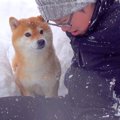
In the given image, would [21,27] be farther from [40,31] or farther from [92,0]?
[92,0]

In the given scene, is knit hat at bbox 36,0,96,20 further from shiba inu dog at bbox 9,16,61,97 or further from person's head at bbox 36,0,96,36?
shiba inu dog at bbox 9,16,61,97

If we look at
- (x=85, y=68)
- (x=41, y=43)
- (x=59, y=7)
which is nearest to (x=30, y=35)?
(x=41, y=43)

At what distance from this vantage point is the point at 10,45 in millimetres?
2910

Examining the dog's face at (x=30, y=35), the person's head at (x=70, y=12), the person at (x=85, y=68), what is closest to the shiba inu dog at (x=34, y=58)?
the dog's face at (x=30, y=35)

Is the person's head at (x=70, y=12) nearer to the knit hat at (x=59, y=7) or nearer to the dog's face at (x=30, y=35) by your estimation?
the knit hat at (x=59, y=7)

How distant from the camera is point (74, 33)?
5.65ft

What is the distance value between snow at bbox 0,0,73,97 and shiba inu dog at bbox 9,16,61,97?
0.08 metres

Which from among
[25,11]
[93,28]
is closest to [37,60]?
[93,28]

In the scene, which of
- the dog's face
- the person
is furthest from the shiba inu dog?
the person

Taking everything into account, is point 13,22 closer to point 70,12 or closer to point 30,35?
point 30,35

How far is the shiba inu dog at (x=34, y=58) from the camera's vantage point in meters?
2.27

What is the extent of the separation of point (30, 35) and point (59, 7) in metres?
0.72

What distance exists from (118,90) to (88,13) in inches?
14.6

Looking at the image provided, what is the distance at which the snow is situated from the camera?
241cm
